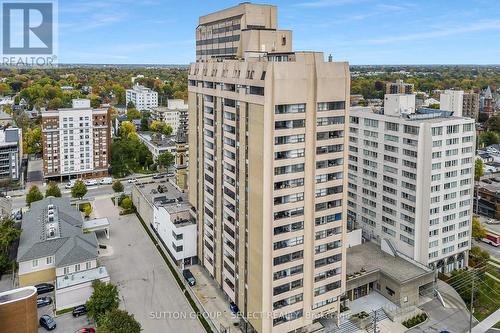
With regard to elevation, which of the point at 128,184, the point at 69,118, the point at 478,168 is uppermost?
the point at 69,118

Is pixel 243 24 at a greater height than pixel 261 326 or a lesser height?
greater

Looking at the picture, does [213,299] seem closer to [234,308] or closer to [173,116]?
[234,308]

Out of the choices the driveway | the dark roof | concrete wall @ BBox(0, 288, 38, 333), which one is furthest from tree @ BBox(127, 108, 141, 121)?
concrete wall @ BBox(0, 288, 38, 333)

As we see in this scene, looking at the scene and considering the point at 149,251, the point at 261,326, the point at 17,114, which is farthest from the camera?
the point at 17,114

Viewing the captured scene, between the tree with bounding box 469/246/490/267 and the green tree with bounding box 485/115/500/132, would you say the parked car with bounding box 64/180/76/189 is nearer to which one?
the tree with bounding box 469/246/490/267

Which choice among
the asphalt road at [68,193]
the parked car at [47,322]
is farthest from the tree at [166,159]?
the parked car at [47,322]

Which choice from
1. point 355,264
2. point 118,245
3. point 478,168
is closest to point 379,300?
point 355,264

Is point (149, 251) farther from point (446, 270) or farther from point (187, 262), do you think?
point (446, 270)

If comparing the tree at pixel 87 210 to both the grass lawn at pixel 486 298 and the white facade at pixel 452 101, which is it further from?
the white facade at pixel 452 101
